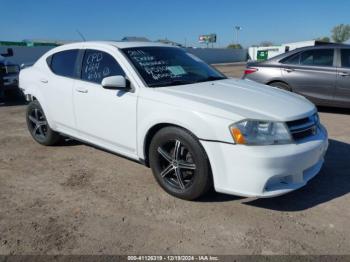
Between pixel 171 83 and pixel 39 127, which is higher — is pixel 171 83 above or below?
above

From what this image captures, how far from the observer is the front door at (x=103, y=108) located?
4.01m

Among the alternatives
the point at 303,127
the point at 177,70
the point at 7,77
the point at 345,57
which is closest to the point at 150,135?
the point at 177,70

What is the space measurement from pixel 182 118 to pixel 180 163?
0.48 meters

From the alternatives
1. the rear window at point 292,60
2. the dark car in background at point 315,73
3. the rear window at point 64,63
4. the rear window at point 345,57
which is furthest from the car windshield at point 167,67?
the rear window at point 345,57

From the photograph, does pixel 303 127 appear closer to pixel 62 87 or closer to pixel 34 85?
Answer: pixel 62 87

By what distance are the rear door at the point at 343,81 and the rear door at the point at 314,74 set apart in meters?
0.10

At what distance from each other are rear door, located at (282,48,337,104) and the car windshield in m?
3.82

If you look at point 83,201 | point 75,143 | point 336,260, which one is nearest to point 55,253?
point 83,201

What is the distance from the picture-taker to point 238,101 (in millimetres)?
3586

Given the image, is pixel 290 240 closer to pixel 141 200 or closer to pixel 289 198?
pixel 289 198

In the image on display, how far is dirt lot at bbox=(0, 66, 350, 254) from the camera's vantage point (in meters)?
2.96

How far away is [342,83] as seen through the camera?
24.9 ft

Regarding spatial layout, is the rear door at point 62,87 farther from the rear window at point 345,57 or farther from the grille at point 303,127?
the rear window at point 345,57

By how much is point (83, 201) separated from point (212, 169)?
1.42m
